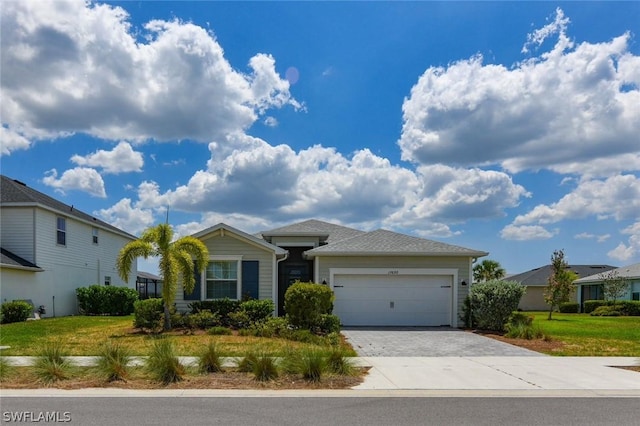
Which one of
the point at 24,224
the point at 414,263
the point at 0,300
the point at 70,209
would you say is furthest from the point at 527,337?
the point at 70,209

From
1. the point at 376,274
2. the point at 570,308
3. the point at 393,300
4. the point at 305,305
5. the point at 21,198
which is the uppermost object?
the point at 21,198

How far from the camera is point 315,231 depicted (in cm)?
2303

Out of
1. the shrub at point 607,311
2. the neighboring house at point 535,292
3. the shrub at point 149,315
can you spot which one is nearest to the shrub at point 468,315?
the shrub at point 149,315

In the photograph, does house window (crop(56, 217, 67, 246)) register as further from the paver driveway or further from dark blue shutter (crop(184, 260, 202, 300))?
the paver driveway

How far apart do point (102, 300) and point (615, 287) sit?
3335cm

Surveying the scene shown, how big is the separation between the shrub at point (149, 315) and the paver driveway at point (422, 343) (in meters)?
6.47

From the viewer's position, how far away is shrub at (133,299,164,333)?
16906 mm

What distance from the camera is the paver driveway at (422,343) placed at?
13109mm

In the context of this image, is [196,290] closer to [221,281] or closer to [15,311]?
[221,281]

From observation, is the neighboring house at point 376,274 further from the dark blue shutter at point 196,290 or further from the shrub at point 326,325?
the shrub at point 326,325

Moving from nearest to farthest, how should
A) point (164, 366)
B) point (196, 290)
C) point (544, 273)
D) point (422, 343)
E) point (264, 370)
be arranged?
1. point (164, 366)
2. point (264, 370)
3. point (422, 343)
4. point (196, 290)
5. point (544, 273)

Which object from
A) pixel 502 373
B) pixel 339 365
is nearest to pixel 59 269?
pixel 339 365

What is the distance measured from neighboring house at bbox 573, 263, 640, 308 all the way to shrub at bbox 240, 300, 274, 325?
2951 centimetres
